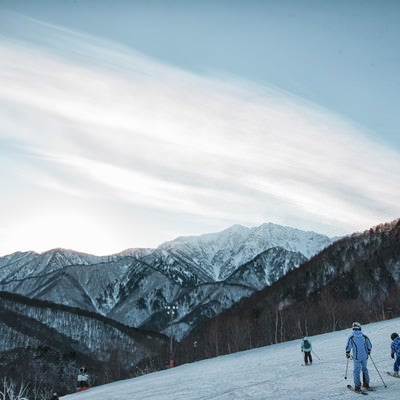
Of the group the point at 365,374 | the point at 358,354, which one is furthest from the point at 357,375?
the point at 358,354

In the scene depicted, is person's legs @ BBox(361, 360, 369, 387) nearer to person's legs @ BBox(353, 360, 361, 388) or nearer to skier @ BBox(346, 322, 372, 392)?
skier @ BBox(346, 322, 372, 392)

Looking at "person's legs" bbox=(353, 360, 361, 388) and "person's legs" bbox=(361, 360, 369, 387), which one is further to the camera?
"person's legs" bbox=(361, 360, 369, 387)

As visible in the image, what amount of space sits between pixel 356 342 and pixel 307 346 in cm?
1181

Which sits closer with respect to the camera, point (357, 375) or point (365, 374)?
point (357, 375)

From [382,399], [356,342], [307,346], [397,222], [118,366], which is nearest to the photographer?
[382,399]

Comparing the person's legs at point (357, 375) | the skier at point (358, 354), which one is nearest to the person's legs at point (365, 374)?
the skier at point (358, 354)

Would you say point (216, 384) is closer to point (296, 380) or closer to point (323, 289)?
point (296, 380)

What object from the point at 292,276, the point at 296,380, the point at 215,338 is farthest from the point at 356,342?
the point at 292,276

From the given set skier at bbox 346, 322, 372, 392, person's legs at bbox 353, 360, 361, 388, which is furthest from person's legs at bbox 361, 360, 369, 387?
person's legs at bbox 353, 360, 361, 388

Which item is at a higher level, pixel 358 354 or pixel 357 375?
pixel 358 354

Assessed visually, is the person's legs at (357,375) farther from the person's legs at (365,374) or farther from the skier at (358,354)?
the person's legs at (365,374)

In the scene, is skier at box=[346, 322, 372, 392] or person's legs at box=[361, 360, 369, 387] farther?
person's legs at box=[361, 360, 369, 387]

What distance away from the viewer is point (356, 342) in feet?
53.6

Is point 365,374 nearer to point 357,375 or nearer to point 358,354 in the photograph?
point 357,375
